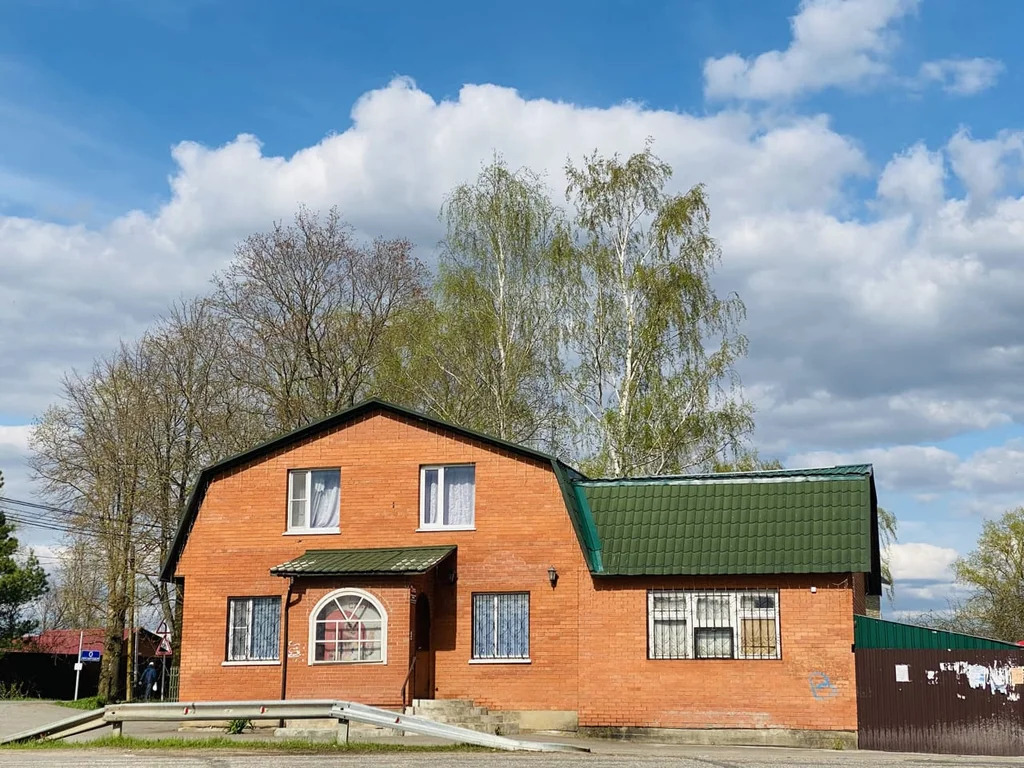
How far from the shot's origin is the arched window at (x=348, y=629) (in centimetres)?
2256

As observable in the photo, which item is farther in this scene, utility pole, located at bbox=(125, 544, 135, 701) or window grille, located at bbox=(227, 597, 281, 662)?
utility pole, located at bbox=(125, 544, 135, 701)

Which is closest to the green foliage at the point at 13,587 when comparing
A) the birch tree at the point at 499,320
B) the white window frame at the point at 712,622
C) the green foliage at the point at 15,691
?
the green foliage at the point at 15,691

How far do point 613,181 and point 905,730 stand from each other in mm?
18196

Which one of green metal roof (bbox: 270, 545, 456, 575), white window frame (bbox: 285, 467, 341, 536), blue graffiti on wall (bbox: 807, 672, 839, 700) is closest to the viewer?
blue graffiti on wall (bbox: 807, 672, 839, 700)

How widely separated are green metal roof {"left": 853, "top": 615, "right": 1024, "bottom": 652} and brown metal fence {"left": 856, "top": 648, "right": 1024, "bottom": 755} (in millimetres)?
610

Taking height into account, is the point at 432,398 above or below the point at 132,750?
above

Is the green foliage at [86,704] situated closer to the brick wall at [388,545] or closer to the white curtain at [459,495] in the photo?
the brick wall at [388,545]

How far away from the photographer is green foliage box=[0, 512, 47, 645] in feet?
143

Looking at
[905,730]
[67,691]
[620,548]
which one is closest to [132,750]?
[620,548]

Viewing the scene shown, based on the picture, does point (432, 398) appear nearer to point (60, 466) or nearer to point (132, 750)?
point (60, 466)

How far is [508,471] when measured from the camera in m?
23.7

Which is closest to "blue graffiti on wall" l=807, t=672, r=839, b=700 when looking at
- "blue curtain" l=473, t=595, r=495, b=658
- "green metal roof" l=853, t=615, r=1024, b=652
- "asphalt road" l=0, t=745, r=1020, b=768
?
"green metal roof" l=853, t=615, r=1024, b=652

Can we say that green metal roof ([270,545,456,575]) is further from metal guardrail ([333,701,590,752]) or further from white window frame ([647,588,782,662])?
white window frame ([647,588,782,662])

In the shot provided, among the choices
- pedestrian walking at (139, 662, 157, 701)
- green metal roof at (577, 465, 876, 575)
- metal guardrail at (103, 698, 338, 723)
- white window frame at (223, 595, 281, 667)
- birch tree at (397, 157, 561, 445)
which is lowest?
pedestrian walking at (139, 662, 157, 701)
